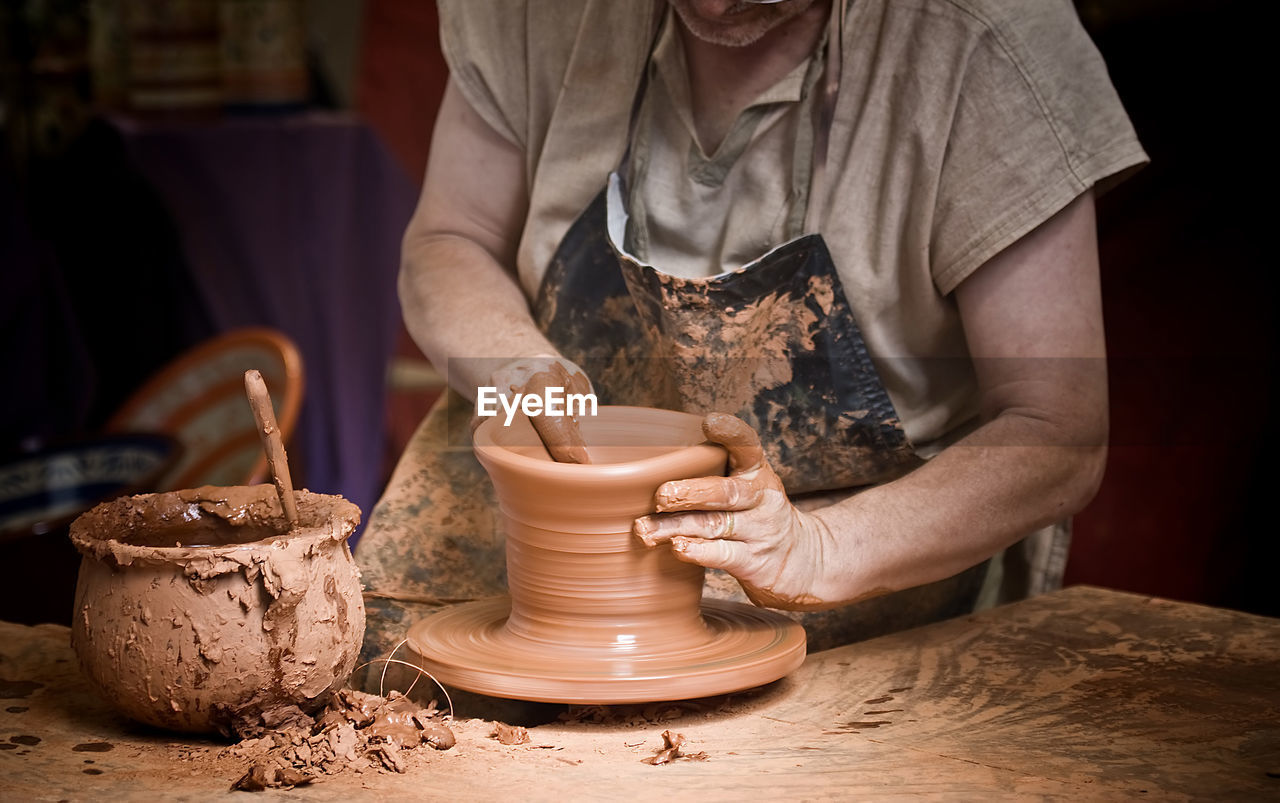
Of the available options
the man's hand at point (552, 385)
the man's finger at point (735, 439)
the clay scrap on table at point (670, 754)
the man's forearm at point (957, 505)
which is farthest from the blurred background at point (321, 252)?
the clay scrap on table at point (670, 754)

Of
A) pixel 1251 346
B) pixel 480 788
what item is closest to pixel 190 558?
pixel 480 788

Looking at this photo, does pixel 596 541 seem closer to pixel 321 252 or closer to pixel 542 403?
pixel 542 403

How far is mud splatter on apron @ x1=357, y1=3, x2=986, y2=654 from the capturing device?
163cm

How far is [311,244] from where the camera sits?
3.49 meters

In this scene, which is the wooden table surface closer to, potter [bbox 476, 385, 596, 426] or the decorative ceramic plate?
potter [bbox 476, 385, 596, 426]

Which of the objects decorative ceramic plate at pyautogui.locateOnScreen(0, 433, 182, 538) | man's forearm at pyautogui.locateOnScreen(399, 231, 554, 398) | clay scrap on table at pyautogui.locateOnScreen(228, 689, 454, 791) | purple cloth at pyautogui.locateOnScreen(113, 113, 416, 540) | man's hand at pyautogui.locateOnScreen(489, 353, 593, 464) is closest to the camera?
clay scrap on table at pyautogui.locateOnScreen(228, 689, 454, 791)

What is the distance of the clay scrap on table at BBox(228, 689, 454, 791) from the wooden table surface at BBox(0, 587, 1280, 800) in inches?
0.7

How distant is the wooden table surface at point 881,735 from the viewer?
121 cm

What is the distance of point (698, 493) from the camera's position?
139cm

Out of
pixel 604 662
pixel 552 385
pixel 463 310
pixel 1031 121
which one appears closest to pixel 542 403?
pixel 552 385

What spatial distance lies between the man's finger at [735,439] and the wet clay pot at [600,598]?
2 centimetres

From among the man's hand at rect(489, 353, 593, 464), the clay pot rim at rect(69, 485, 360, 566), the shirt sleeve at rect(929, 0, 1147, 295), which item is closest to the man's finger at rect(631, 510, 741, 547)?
the man's hand at rect(489, 353, 593, 464)

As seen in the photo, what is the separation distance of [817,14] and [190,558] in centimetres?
100

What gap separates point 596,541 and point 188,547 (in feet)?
1.44
